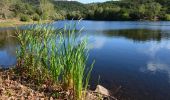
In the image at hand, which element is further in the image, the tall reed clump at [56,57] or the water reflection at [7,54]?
the water reflection at [7,54]

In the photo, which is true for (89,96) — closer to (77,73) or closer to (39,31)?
(77,73)

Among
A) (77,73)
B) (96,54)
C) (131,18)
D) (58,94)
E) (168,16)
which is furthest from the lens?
(131,18)

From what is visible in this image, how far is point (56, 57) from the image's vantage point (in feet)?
30.1

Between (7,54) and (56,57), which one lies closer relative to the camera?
(56,57)

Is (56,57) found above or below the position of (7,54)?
above

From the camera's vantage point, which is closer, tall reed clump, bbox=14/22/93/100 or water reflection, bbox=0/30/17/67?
tall reed clump, bbox=14/22/93/100

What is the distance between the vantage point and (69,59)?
833 cm

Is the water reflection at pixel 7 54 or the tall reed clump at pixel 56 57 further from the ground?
the tall reed clump at pixel 56 57

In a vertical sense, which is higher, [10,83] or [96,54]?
[10,83]

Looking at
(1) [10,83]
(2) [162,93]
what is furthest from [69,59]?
(2) [162,93]

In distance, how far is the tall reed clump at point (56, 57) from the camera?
8.16 meters

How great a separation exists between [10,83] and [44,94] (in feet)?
4.29

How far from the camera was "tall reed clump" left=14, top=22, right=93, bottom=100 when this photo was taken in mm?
8156

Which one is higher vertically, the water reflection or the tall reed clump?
the tall reed clump
